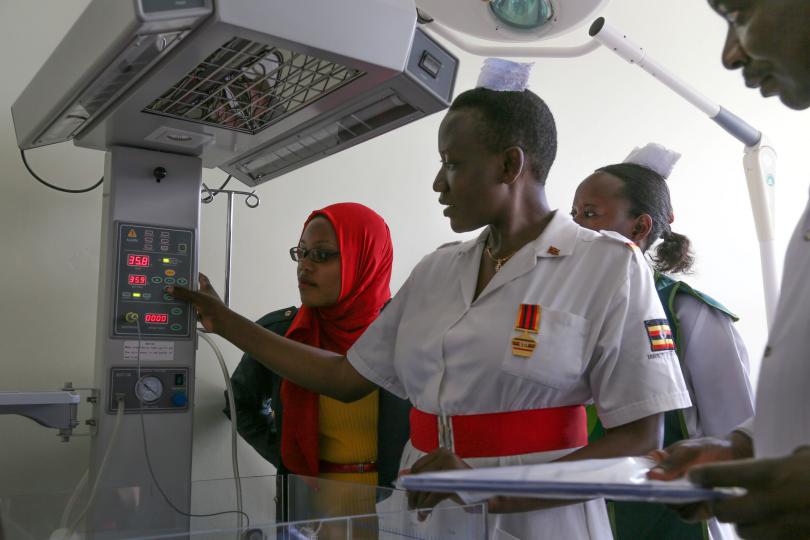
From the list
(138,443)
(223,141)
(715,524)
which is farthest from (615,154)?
(138,443)

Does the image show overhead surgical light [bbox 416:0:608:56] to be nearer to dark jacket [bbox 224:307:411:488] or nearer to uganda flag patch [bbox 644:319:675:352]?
uganda flag patch [bbox 644:319:675:352]

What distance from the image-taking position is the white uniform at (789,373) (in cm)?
83

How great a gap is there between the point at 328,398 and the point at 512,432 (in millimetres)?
684

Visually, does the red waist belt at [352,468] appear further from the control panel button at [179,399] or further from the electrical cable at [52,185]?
the electrical cable at [52,185]

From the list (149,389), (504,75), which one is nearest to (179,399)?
(149,389)

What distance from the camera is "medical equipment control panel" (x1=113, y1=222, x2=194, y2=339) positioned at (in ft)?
5.16

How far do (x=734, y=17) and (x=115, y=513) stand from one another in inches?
48.6

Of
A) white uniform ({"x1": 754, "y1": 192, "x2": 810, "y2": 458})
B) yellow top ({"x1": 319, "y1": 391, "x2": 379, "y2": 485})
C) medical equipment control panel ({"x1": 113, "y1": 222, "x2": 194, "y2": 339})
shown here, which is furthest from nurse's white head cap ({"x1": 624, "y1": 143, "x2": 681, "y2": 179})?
white uniform ({"x1": 754, "y1": 192, "x2": 810, "y2": 458})

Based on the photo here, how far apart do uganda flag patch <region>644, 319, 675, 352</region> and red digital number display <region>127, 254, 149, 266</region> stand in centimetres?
96

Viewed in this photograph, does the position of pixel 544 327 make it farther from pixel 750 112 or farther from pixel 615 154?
pixel 750 112

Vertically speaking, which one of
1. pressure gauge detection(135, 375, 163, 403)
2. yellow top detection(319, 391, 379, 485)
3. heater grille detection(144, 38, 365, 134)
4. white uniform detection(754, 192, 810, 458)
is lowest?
yellow top detection(319, 391, 379, 485)

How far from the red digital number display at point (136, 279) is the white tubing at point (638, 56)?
1.39m

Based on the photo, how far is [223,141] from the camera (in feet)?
5.30

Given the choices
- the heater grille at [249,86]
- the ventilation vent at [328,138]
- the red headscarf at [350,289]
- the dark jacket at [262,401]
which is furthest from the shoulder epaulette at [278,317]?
the heater grille at [249,86]
